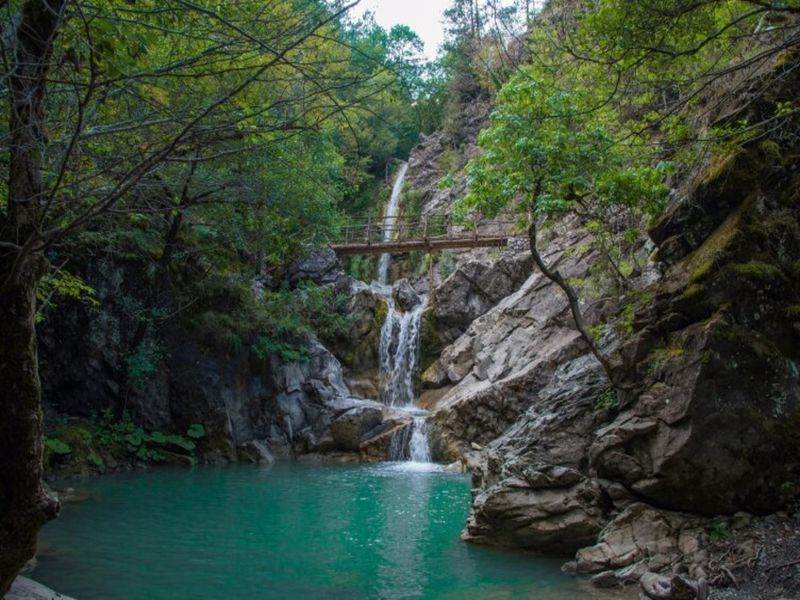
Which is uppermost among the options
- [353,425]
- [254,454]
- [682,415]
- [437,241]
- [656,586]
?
[437,241]

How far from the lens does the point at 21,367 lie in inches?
121

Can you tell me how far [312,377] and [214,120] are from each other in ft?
49.5

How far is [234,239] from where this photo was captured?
14305mm

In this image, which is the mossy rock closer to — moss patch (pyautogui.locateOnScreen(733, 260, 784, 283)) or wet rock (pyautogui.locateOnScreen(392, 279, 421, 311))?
wet rock (pyautogui.locateOnScreen(392, 279, 421, 311))

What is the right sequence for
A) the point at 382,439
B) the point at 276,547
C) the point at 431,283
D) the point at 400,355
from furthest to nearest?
the point at 431,283, the point at 400,355, the point at 382,439, the point at 276,547

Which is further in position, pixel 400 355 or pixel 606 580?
pixel 400 355

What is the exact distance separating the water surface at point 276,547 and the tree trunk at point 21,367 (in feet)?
10.4

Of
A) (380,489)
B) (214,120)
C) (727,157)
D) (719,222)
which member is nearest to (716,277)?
(719,222)

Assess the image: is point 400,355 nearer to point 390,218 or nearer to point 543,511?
point 390,218

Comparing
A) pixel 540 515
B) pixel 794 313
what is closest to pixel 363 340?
pixel 540 515

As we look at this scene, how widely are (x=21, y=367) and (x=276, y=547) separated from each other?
5.48m

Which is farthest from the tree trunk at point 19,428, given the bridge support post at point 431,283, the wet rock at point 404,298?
the wet rock at point 404,298

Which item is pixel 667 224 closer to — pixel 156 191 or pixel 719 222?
pixel 719 222

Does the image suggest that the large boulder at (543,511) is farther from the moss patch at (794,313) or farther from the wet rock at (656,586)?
the moss patch at (794,313)
